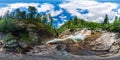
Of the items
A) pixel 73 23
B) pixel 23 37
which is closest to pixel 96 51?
pixel 73 23

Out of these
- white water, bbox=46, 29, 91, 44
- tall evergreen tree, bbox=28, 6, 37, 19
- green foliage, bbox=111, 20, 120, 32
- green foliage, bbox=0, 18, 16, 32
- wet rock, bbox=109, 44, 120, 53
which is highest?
tall evergreen tree, bbox=28, 6, 37, 19

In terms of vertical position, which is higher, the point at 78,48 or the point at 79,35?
the point at 79,35

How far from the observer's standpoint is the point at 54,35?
3152 centimetres

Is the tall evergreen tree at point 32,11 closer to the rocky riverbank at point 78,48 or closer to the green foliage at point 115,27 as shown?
the rocky riverbank at point 78,48

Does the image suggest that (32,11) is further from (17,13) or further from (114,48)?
(114,48)

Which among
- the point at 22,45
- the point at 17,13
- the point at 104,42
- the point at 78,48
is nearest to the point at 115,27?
the point at 104,42

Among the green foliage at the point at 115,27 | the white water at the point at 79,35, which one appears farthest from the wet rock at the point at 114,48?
the white water at the point at 79,35

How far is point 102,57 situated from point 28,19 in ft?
19.4

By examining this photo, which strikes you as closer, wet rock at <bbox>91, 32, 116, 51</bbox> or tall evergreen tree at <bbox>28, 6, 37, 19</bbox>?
tall evergreen tree at <bbox>28, 6, 37, 19</bbox>

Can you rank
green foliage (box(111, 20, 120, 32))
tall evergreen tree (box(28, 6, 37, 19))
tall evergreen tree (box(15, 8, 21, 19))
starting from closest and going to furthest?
tall evergreen tree (box(15, 8, 21, 19)) < tall evergreen tree (box(28, 6, 37, 19)) < green foliage (box(111, 20, 120, 32))

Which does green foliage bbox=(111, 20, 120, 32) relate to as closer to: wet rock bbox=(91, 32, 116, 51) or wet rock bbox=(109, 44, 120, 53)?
wet rock bbox=(91, 32, 116, 51)

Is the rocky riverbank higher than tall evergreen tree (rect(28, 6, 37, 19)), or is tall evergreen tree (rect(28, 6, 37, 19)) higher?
tall evergreen tree (rect(28, 6, 37, 19))

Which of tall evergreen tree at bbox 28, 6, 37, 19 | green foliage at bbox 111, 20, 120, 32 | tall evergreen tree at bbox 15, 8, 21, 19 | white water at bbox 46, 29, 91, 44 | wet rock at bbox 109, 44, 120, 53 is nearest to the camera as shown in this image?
tall evergreen tree at bbox 15, 8, 21, 19

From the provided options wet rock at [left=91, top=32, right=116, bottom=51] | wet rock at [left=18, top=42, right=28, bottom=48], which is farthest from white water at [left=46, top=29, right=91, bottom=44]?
wet rock at [left=18, top=42, right=28, bottom=48]
